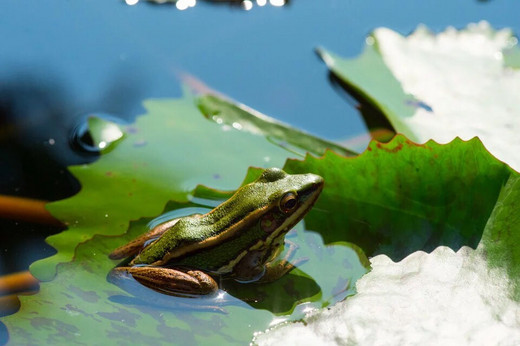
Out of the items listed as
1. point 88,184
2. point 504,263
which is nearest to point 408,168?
point 504,263

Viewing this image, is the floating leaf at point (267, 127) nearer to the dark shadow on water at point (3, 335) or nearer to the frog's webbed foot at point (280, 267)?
the frog's webbed foot at point (280, 267)

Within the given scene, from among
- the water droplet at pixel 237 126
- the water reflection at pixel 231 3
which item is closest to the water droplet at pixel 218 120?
the water droplet at pixel 237 126

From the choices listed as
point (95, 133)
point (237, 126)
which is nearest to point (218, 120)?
point (237, 126)

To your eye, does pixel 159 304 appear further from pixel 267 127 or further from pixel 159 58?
pixel 159 58

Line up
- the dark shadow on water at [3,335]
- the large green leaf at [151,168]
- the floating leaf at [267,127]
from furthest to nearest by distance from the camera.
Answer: the floating leaf at [267,127] → the large green leaf at [151,168] → the dark shadow on water at [3,335]

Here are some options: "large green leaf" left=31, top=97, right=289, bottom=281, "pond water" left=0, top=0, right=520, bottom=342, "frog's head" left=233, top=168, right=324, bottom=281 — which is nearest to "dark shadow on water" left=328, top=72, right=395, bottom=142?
"pond water" left=0, top=0, right=520, bottom=342

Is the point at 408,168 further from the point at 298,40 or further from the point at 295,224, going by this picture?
the point at 298,40
